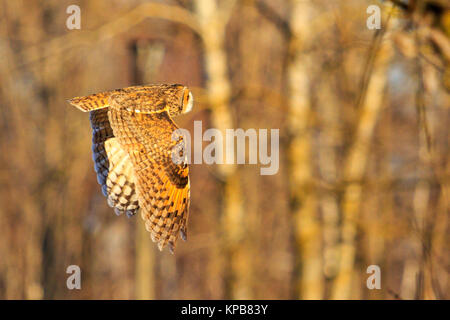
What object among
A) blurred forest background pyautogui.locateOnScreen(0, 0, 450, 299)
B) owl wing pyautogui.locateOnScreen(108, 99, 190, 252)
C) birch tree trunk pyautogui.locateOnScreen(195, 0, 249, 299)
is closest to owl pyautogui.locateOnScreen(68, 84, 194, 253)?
owl wing pyautogui.locateOnScreen(108, 99, 190, 252)

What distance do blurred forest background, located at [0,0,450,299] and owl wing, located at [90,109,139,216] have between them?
2.18ft

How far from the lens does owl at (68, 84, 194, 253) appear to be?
5.58 feet

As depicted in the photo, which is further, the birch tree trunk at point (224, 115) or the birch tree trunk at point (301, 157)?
the birch tree trunk at point (301, 157)

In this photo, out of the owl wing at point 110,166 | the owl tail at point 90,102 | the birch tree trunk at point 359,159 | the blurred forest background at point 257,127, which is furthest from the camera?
the birch tree trunk at point 359,159

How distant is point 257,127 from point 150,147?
8370 mm

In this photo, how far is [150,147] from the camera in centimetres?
185

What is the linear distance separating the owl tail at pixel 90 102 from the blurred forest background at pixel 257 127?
970mm

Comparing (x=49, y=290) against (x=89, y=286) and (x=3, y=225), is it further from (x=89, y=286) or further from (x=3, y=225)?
(x=3, y=225)

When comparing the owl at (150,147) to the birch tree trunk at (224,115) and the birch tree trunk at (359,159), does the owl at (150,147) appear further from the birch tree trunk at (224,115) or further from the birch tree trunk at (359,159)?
the birch tree trunk at (359,159)

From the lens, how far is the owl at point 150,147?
170cm

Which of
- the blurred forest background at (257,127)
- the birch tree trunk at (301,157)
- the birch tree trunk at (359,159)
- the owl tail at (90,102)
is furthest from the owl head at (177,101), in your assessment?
the birch tree trunk at (359,159)

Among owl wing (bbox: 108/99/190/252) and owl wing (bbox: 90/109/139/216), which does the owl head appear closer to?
owl wing (bbox: 108/99/190/252)

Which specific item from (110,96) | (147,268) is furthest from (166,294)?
(110,96)

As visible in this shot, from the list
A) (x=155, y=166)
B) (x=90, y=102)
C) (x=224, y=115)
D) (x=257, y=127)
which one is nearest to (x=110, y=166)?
(x=155, y=166)
